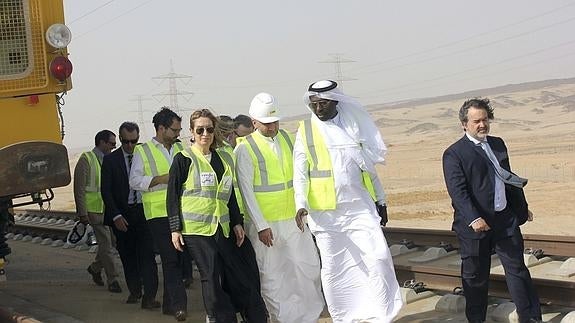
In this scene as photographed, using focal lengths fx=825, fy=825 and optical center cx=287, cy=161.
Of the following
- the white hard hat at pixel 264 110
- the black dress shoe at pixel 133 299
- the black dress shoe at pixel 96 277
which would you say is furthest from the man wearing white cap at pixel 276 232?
the black dress shoe at pixel 96 277

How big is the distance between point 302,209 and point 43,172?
78.1 inches

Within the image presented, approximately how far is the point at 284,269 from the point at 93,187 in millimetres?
3681

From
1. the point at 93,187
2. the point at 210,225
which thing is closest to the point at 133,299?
the point at 93,187

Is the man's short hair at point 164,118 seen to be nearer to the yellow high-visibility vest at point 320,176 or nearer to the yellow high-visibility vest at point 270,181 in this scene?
the yellow high-visibility vest at point 270,181

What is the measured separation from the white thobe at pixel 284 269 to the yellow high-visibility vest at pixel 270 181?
0.04 meters

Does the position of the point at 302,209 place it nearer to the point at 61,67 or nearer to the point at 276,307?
the point at 276,307

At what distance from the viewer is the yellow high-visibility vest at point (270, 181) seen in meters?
6.32

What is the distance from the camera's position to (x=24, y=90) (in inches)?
258

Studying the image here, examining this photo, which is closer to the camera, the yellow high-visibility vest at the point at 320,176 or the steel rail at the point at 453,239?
the yellow high-visibility vest at the point at 320,176

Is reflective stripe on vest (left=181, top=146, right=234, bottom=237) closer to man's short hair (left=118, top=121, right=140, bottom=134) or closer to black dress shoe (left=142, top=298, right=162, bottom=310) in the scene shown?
black dress shoe (left=142, top=298, right=162, bottom=310)

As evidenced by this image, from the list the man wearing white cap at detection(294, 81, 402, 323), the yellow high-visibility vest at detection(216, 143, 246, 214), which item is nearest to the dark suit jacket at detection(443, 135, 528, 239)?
the man wearing white cap at detection(294, 81, 402, 323)

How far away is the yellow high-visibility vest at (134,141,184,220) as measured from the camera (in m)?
7.15

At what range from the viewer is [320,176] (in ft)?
19.9

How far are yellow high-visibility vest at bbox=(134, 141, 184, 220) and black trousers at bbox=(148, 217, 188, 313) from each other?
0.26ft
